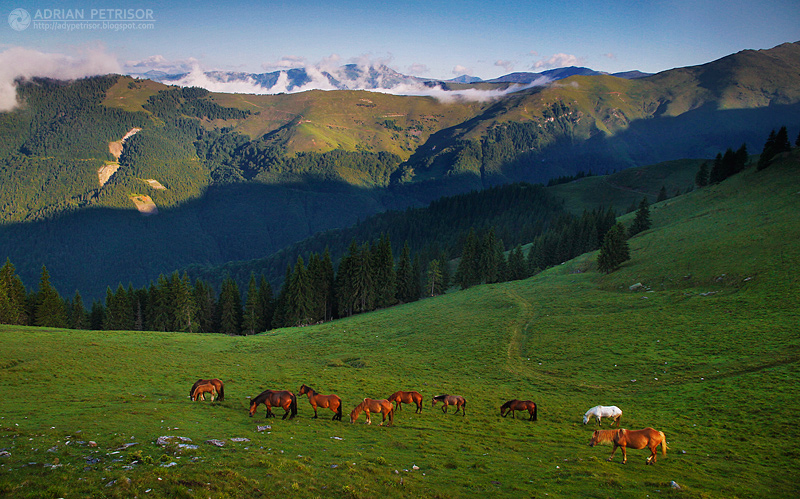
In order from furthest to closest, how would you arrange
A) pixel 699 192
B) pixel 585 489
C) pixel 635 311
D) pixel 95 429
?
1. pixel 699 192
2. pixel 635 311
3. pixel 95 429
4. pixel 585 489

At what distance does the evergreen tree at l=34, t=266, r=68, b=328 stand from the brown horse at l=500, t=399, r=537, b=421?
282 feet

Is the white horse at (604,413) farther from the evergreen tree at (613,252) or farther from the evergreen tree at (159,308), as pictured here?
the evergreen tree at (159,308)

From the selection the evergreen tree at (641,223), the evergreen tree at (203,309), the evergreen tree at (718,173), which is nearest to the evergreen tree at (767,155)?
the evergreen tree at (718,173)

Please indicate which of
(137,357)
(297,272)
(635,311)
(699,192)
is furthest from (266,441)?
(699,192)

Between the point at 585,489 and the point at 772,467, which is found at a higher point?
the point at 585,489

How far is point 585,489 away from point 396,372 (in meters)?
25.1

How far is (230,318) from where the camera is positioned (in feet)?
283

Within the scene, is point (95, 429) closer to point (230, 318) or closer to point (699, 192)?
point (230, 318)

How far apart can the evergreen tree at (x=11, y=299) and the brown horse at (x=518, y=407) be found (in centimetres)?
8565

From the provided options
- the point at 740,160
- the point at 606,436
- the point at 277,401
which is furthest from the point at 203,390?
the point at 740,160

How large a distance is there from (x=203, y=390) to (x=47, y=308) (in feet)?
239

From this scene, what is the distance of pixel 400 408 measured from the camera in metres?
26.1

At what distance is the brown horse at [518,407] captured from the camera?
86.0ft

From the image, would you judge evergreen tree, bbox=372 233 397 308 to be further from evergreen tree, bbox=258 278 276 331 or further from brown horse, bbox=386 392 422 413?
brown horse, bbox=386 392 422 413
